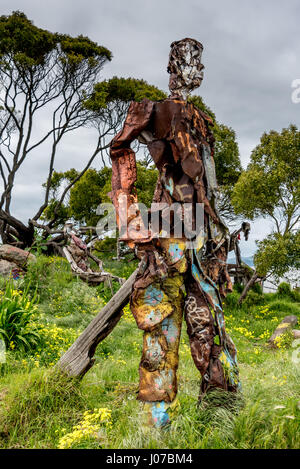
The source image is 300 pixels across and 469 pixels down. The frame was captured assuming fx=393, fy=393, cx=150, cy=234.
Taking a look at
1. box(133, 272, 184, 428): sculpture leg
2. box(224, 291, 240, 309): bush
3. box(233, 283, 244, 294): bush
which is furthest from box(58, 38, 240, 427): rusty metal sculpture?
box(233, 283, 244, 294): bush

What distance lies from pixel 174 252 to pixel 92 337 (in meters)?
1.32

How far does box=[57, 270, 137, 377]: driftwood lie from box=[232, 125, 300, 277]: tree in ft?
22.3

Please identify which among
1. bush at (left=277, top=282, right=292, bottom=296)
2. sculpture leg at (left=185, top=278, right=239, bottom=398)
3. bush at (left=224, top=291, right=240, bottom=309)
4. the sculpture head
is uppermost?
the sculpture head

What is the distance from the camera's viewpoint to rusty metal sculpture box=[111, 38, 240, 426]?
2504 millimetres

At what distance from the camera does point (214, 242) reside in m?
2.86

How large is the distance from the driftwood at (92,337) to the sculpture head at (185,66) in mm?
1531

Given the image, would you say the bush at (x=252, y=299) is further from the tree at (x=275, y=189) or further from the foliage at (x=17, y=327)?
the foliage at (x=17, y=327)

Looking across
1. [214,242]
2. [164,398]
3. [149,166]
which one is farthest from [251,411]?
[149,166]

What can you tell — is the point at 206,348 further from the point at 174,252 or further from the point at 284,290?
the point at 284,290

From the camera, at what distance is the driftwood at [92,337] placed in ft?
10.8

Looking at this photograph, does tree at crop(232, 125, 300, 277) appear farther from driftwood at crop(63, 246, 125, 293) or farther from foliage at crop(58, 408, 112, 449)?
foliage at crop(58, 408, 112, 449)

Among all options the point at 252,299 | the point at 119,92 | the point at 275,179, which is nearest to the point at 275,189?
the point at 275,179

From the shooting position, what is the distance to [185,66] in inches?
108

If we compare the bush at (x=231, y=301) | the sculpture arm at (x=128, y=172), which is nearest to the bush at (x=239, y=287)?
the bush at (x=231, y=301)
